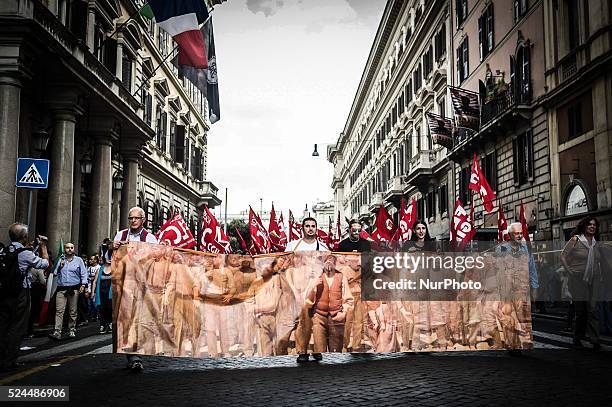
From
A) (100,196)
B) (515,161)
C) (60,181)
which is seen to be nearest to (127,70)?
(100,196)

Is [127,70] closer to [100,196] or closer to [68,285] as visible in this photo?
[100,196]

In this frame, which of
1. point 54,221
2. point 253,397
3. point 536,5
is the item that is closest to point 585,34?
point 536,5

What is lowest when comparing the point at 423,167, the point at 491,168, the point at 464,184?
the point at 464,184

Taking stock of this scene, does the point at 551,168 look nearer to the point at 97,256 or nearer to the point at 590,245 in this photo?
the point at 590,245

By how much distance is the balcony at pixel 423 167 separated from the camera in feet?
126

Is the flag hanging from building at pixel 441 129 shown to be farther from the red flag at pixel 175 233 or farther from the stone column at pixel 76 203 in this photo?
the red flag at pixel 175 233

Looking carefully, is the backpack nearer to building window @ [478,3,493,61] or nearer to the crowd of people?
the crowd of people

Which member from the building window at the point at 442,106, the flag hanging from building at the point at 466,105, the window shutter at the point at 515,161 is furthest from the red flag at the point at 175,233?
the building window at the point at 442,106

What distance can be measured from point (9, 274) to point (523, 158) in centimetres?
2149

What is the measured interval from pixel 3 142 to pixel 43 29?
295 centimetres

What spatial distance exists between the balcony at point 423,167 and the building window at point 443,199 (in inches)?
61.8

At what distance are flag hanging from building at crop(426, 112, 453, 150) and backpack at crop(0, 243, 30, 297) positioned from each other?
26382 millimetres

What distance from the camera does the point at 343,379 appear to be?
6715 millimetres

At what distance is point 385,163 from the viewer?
178ft
